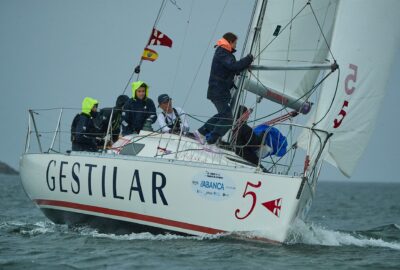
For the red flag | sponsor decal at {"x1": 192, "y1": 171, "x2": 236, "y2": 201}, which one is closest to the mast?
sponsor decal at {"x1": 192, "y1": 171, "x2": 236, "y2": 201}

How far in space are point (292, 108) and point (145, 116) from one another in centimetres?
207

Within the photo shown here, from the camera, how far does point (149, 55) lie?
1295 centimetres

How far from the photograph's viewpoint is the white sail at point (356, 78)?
10.1 meters

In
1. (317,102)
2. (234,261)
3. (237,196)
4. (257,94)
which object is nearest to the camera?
(234,261)

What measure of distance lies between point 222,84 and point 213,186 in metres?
1.60

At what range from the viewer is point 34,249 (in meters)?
9.73

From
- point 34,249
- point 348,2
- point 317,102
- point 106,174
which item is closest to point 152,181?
point 106,174

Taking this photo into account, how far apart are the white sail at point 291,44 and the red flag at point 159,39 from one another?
224 centimetres

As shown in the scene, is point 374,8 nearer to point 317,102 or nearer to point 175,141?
point 317,102

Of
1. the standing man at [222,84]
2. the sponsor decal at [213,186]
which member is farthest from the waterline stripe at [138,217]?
the standing man at [222,84]

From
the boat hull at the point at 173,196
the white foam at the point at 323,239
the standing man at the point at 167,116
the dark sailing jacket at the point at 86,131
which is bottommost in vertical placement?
the white foam at the point at 323,239

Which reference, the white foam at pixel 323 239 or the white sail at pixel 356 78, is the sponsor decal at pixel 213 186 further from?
the white sail at pixel 356 78

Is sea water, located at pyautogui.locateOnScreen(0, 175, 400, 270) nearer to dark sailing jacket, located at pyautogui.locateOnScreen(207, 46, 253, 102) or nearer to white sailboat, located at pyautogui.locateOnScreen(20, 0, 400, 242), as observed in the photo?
white sailboat, located at pyautogui.locateOnScreen(20, 0, 400, 242)

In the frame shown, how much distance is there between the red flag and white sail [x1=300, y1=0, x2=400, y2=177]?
11.1 ft
